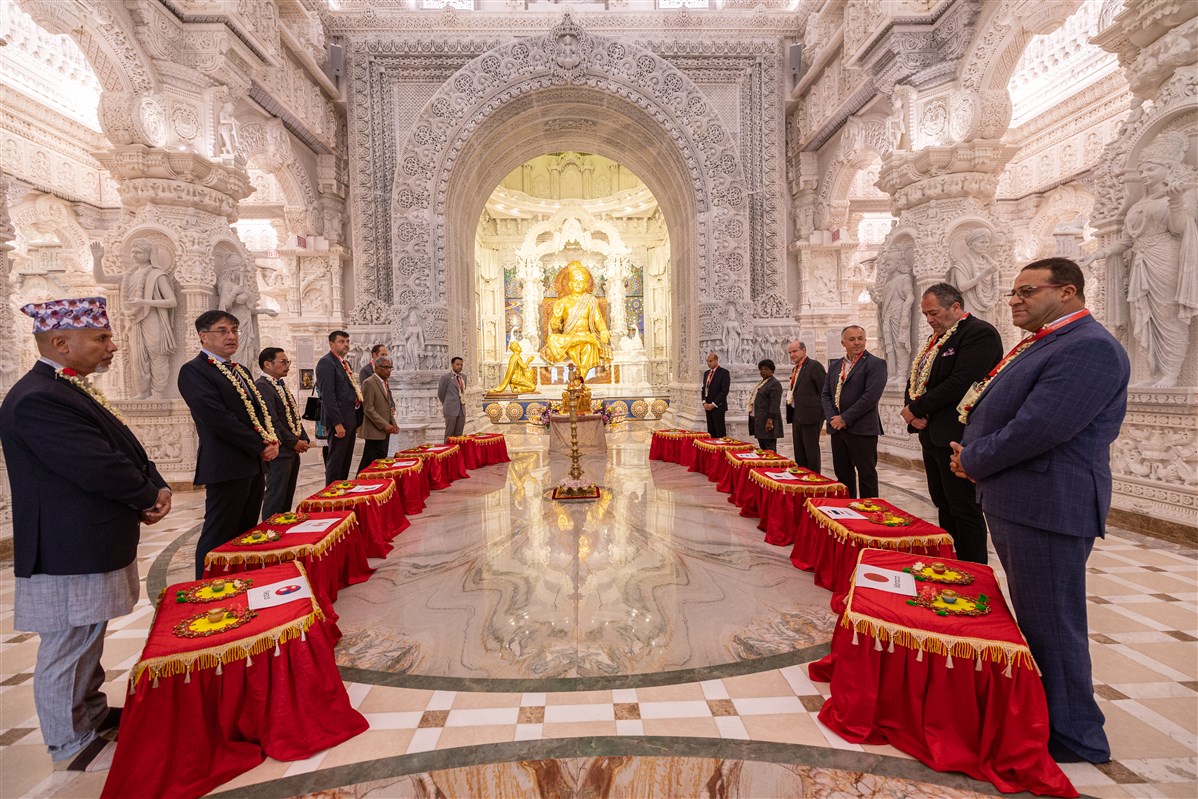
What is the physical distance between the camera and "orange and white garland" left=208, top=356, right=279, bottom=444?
309 centimetres

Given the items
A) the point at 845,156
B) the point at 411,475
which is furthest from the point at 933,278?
the point at 411,475

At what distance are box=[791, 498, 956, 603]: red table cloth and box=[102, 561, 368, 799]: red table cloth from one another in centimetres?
236

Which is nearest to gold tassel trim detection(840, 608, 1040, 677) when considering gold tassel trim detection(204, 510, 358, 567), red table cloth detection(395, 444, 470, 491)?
gold tassel trim detection(204, 510, 358, 567)

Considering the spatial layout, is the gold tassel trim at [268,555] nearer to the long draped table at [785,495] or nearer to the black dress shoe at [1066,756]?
the long draped table at [785,495]

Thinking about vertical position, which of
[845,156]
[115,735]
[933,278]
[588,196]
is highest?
[588,196]

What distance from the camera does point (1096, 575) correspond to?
3615 millimetres

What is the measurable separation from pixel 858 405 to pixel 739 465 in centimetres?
141

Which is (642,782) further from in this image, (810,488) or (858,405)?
(858,405)

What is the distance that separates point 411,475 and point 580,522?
1624mm

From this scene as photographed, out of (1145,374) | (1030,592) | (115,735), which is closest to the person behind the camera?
(1030,592)

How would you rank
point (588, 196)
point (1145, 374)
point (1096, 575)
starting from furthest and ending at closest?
point (588, 196) < point (1145, 374) < point (1096, 575)

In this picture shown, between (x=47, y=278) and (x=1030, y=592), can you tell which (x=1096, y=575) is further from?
(x=47, y=278)

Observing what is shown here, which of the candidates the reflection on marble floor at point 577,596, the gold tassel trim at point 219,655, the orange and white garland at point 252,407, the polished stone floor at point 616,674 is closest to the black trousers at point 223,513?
the orange and white garland at point 252,407

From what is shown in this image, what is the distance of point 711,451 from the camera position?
250 inches
